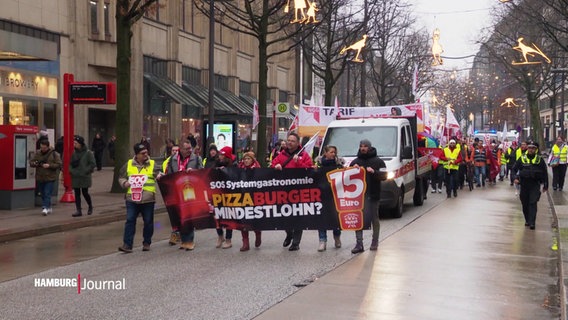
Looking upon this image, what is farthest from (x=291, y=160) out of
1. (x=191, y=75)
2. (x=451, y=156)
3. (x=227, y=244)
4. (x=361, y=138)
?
(x=191, y=75)

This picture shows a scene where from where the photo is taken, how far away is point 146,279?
8758 mm

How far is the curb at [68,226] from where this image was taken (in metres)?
12.6

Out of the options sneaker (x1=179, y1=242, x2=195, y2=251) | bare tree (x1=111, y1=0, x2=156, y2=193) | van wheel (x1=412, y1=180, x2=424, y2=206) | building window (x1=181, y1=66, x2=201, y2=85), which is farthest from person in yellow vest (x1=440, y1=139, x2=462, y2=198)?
building window (x1=181, y1=66, x2=201, y2=85)

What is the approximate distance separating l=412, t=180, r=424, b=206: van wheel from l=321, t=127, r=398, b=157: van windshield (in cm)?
303

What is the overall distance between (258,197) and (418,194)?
8.69 m

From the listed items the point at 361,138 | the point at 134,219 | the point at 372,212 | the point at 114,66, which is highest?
the point at 114,66

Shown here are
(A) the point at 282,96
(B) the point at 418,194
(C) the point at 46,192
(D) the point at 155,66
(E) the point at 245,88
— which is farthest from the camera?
(A) the point at 282,96

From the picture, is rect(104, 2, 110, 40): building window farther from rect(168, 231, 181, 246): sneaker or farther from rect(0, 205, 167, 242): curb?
rect(168, 231, 181, 246): sneaker

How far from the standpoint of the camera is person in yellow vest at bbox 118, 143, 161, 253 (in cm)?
1081

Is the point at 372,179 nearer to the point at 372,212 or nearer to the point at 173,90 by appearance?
the point at 372,212

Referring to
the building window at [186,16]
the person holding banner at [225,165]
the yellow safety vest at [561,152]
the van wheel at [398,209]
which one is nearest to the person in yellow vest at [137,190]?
the person holding banner at [225,165]

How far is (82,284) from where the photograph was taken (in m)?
8.42

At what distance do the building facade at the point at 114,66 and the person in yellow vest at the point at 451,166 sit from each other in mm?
8406

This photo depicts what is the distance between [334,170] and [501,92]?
72.8 m
